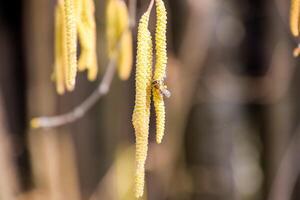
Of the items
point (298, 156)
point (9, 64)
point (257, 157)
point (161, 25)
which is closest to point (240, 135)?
point (257, 157)

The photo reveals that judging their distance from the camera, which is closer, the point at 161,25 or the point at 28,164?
the point at 161,25

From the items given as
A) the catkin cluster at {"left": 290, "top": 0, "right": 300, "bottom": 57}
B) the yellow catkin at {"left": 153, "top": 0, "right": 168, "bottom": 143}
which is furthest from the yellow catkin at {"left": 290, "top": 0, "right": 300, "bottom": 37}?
the yellow catkin at {"left": 153, "top": 0, "right": 168, "bottom": 143}

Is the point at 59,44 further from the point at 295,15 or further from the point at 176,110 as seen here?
the point at 176,110

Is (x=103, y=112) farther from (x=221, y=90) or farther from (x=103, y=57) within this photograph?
(x=221, y=90)

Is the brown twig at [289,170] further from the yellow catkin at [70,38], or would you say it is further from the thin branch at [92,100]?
the yellow catkin at [70,38]

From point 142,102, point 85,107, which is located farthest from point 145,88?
point 85,107

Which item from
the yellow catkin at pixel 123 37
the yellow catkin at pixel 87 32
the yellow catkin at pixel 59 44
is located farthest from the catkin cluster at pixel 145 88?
the yellow catkin at pixel 123 37
